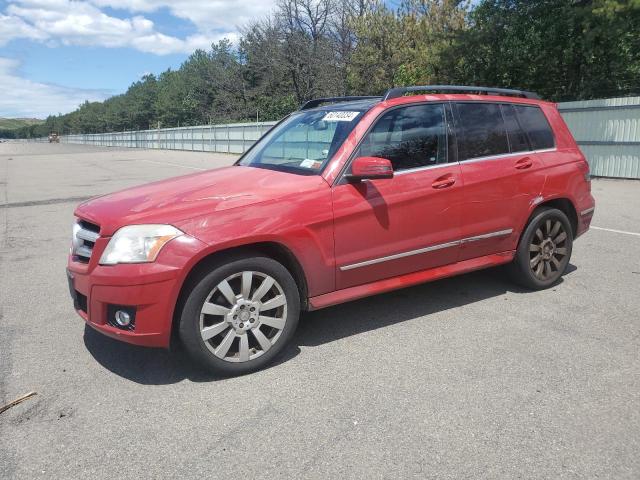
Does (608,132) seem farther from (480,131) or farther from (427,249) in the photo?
(427,249)

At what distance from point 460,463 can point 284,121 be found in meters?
3.45

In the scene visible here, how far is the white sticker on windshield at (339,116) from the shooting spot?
4.10 m

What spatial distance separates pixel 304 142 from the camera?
4457 mm

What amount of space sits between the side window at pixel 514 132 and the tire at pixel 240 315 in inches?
96.6

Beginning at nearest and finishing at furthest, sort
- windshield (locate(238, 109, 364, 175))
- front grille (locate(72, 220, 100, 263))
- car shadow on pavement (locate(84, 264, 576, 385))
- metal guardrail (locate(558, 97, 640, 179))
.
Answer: front grille (locate(72, 220, 100, 263)) → car shadow on pavement (locate(84, 264, 576, 385)) → windshield (locate(238, 109, 364, 175)) → metal guardrail (locate(558, 97, 640, 179))

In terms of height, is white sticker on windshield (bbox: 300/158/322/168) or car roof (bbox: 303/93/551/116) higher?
car roof (bbox: 303/93/551/116)

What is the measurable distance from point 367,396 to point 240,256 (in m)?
1.14

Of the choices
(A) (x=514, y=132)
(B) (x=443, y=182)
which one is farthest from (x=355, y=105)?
(A) (x=514, y=132)

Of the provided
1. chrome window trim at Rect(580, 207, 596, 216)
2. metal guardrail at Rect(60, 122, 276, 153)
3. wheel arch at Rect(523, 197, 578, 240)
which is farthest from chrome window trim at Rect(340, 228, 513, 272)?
metal guardrail at Rect(60, 122, 276, 153)

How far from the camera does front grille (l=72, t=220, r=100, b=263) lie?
3473mm

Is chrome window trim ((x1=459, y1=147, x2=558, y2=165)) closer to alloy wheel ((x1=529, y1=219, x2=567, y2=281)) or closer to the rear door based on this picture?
the rear door

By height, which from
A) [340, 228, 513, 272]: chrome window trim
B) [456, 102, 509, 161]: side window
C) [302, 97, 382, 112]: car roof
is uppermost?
[302, 97, 382, 112]: car roof

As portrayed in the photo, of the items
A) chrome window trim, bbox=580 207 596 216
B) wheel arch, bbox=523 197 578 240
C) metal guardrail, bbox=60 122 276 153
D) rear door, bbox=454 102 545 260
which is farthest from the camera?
metal guardrail, bbox=60 122 276 153

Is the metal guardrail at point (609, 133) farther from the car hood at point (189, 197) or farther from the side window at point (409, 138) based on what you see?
the car hood at point (189, 197)
